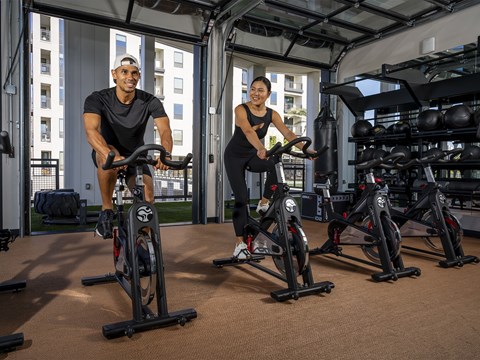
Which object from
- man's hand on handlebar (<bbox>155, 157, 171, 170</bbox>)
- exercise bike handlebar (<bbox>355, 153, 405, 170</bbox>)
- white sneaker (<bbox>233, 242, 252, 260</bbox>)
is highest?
exercise bike handlebar (<bbox>355, 153, 405, 170</bbox>)

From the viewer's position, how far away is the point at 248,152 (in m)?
3.08

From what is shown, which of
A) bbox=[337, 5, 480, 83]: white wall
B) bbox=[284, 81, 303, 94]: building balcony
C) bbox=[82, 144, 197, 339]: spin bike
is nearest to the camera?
bbox=[82, 144, 197, 339]: spin bike

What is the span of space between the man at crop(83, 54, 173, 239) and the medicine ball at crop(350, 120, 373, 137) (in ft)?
14.0

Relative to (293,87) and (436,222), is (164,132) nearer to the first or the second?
(436,222)

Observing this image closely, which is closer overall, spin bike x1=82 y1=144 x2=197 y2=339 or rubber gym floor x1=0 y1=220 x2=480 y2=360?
rubber gym floor x1=0 y1=220 x2=480 y2=360

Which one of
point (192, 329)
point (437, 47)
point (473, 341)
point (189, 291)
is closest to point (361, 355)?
point (473, 341)

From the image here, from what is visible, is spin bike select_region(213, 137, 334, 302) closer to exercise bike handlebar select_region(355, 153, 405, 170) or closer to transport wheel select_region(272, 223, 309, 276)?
transport wheel select_region(272, 223, 309, 276)

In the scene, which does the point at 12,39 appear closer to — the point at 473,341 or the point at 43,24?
the point at 473,341

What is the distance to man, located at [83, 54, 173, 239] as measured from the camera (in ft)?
7.58

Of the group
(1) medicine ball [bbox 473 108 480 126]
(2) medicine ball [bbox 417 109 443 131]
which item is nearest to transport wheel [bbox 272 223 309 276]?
(1) medicine ball [bbox 473 108 480 126]

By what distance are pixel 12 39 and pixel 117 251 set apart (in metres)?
3.29

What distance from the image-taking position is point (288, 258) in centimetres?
243

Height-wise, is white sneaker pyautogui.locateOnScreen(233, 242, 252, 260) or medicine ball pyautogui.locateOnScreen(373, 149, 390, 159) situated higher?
medicine ball pyautogui.locateOnScreen(373, 149, 390, 159)

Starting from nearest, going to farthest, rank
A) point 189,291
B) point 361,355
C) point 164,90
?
point 361,355 < point 189,291 < point 164,90
